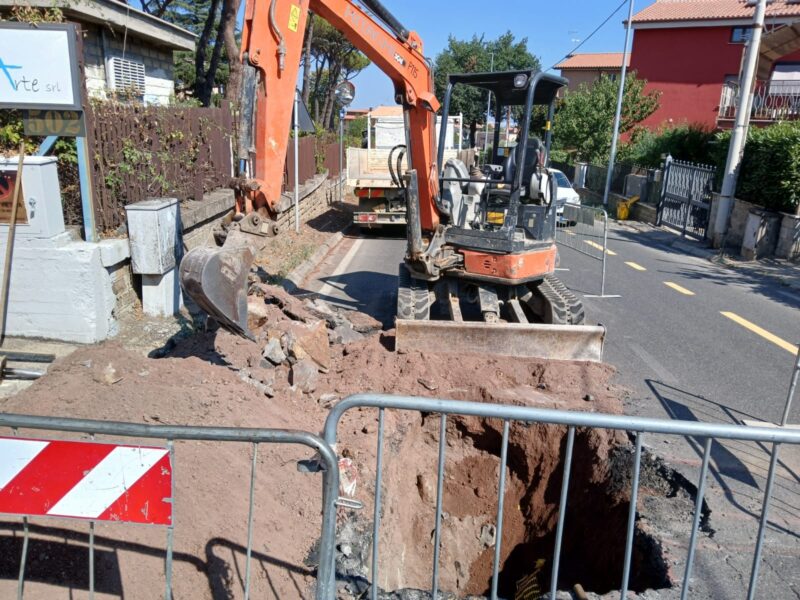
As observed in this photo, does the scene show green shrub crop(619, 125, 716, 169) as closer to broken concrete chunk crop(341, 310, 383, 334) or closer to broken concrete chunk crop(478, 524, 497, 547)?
broken concrete chunk crop(341, 310, 383, 334)

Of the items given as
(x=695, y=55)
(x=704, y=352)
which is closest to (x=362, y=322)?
(x=704, y=352)

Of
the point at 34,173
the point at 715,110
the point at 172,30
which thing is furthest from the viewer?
the point at 715,110

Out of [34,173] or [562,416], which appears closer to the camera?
[562,416]

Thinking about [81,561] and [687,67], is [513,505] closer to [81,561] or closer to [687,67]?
[81,561]

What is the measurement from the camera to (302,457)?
4.72m

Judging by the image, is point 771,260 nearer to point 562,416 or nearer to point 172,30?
point 562,416

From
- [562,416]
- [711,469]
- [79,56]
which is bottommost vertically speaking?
[711,469]

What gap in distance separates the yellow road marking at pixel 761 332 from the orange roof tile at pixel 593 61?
4338 cm

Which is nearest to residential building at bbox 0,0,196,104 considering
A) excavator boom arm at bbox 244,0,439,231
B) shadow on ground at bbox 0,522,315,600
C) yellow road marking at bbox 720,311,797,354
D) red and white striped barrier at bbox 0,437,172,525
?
excavator boom arm at bbox 244,0,439,231

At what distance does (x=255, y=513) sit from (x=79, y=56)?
5.29m

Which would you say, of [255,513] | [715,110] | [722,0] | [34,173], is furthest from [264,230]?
[722,0]

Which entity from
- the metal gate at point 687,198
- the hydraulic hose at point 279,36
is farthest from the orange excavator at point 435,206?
the metal gate at point 687,198

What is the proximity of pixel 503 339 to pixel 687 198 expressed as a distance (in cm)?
1428

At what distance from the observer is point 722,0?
34375mm
